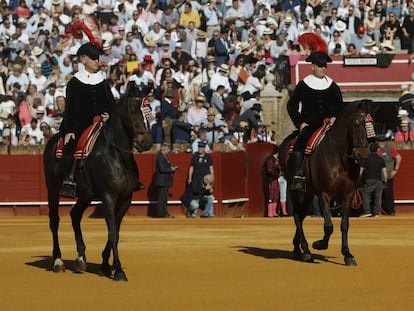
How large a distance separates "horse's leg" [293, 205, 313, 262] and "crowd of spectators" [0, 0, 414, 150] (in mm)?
10445

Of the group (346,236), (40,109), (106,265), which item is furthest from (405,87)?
(106,265)

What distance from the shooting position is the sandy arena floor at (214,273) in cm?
1125

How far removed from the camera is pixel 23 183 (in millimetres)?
27641

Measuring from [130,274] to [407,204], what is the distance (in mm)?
14654

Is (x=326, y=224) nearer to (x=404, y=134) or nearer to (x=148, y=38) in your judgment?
(x=404, y=134)

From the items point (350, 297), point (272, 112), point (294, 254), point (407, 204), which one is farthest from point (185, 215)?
point (350, 297)

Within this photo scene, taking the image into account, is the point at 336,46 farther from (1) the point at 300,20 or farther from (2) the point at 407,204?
(2) the point at 407,204

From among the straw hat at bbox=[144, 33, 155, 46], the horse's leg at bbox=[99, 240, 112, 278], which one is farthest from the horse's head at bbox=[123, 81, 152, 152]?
the straw hat at bbox=[144, 33, 155, 46]

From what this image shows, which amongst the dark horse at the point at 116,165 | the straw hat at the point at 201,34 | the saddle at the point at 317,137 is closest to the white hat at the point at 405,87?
the straw hat at the point at 201,34

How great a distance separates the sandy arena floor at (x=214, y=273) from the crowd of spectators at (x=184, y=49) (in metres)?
5.72

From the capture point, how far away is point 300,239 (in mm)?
15133

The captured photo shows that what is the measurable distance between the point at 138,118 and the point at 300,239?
3.05 meters

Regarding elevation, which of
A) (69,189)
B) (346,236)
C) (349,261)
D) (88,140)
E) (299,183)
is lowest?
(349,261)

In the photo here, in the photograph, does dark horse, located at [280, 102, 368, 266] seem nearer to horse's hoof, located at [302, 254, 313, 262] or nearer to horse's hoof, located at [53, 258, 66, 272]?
horse's hoof, located at [302, 254, 313, 262]
